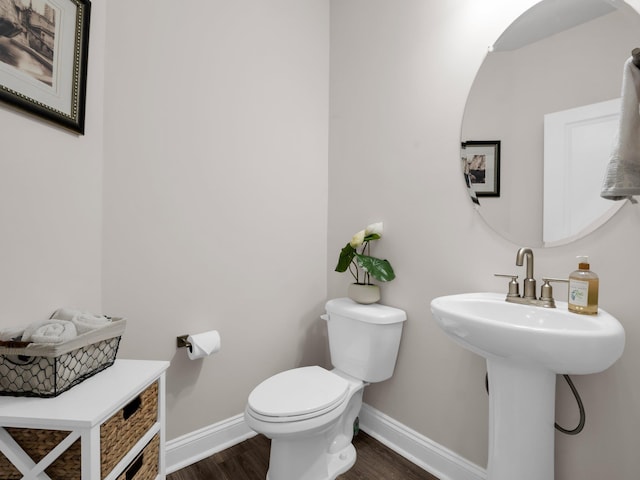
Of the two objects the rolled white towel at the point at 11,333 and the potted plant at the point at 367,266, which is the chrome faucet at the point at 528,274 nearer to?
the potted plant at the point at 367,266

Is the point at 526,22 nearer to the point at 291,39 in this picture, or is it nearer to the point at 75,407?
the point at 291,39

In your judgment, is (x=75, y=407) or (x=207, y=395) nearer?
(x=75, y=407)

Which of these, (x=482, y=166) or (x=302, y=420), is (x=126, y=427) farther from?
(x=482, y=166)

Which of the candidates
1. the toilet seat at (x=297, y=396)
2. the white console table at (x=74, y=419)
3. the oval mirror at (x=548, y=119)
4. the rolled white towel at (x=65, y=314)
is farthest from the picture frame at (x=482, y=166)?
the rolled white towel at (x=65, y=314)

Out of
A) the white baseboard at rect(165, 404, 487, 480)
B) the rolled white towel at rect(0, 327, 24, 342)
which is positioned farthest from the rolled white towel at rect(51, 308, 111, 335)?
the white baseboard at rect(165, 404, 487, 480)

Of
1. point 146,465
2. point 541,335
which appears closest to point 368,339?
point 541,335

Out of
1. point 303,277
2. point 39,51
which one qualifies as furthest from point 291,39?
point 303,277

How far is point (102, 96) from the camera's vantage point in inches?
51.0

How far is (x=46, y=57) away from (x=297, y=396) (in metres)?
1.46

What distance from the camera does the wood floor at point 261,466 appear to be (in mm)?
1453

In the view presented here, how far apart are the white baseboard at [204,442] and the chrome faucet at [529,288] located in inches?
55.9

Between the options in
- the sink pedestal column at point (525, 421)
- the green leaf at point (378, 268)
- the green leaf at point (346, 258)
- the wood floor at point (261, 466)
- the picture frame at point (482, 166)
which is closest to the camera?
the sink pedestal column at point (525, 421)

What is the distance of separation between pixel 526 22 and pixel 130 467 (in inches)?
77.7

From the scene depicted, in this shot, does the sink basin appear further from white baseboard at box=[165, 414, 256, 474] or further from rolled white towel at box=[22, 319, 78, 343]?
white baseboard at box=[165, 414, 256, 474]
